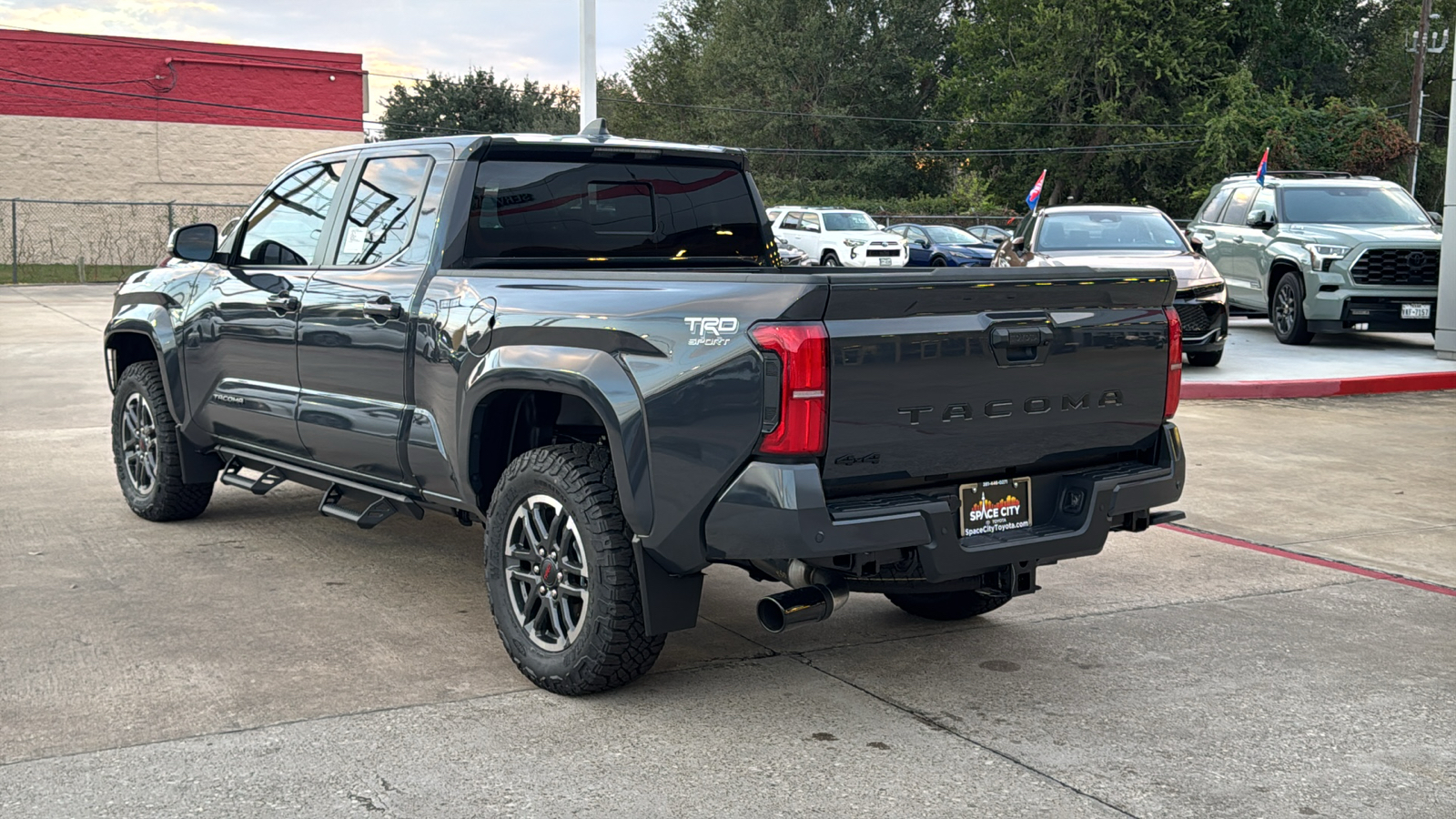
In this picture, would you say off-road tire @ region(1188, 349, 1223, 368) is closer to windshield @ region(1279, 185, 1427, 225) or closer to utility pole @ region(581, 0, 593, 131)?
windshield @ region(1279, 185, 1427, 225)

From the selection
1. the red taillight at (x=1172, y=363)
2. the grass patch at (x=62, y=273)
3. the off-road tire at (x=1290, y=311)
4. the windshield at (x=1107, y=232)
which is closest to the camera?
the red taillight at (x=1172, y=363)

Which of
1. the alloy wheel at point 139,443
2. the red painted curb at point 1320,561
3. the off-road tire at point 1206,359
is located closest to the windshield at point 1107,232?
the off-road tire at point 1206,359

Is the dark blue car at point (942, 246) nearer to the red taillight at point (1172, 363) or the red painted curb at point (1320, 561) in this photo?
the red painted curb at point (1320, 561)

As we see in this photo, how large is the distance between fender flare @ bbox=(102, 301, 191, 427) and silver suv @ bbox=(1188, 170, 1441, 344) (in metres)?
11.4

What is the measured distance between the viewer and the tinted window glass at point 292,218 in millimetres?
6309

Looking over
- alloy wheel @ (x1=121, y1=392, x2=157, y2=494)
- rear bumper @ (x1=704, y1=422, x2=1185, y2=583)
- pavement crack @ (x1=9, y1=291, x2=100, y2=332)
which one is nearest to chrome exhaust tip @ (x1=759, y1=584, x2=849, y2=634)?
rear bumper @ (x1=704, y1=422, x2=1185, y2=583)

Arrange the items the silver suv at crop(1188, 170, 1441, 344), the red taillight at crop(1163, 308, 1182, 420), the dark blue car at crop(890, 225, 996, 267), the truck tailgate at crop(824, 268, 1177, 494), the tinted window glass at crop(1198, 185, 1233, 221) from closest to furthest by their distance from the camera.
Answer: the truck tailgate at crop(824, 268, 1177, 494) → the red taillight at crop(1163, 308, 1182, 420) → the silver suv at crop(1188, 170, 1441, 344) → the tinted window glass at crop(1198, 185, 1233, 221) → the dark blue car at crop(890, 225, 996, 267)

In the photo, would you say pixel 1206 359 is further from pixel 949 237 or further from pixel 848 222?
pixel 949 237

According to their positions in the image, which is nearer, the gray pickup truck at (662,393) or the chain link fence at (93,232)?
the gray pickup truck at (662,393)

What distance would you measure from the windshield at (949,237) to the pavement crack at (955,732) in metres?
29.7

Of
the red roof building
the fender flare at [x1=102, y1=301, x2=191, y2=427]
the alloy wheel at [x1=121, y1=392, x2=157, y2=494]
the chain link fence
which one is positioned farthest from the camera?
the red roof building

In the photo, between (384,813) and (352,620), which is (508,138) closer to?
(352,620)

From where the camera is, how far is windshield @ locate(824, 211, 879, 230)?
33.3 m

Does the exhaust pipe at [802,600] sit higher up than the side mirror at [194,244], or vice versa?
the side mirror at [194,244]
